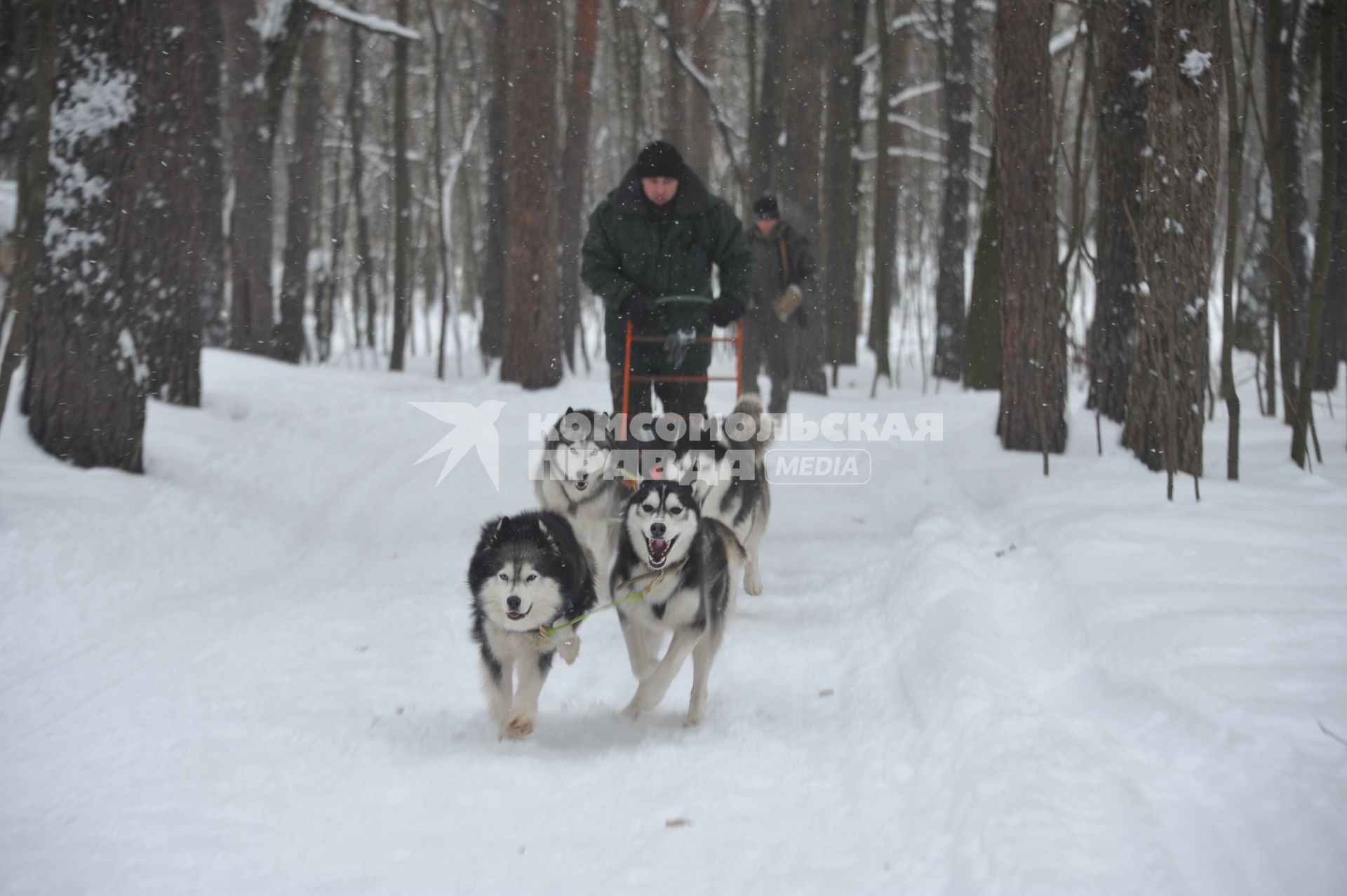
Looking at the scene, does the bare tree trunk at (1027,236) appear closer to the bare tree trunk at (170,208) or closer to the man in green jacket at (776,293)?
the man in green jacket at (776,293)

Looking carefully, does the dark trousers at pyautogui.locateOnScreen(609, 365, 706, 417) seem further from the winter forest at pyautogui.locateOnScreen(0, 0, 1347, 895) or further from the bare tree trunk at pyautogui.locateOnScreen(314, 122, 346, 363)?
the bare tree trunk at pyautogui.locateOnScreen(314, 122, 346, 363)

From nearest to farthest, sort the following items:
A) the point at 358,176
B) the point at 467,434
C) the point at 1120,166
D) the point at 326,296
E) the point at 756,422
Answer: the point at 756,422, the point at 1120,166, the point at 467,434, the point at 358,176, the point at 326,296

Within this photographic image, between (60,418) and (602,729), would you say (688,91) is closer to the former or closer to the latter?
(60,418)

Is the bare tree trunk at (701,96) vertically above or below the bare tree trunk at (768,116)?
above

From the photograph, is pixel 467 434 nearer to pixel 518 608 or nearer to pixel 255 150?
pixel 518 608

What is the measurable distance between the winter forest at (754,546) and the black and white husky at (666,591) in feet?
0.48

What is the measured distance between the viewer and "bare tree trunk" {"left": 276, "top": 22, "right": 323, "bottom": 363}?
14438mm

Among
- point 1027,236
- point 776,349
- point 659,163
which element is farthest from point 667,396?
point 776,349

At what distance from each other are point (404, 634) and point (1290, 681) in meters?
3.56

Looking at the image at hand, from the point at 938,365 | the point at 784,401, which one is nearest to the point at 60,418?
the point at 784,401

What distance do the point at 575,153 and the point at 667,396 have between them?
33.5 feet

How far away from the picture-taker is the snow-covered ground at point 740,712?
2346mm

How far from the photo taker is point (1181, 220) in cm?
565

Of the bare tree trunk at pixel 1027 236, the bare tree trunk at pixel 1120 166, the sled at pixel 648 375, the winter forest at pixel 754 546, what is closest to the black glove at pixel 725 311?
the sled at pixel 648 375
